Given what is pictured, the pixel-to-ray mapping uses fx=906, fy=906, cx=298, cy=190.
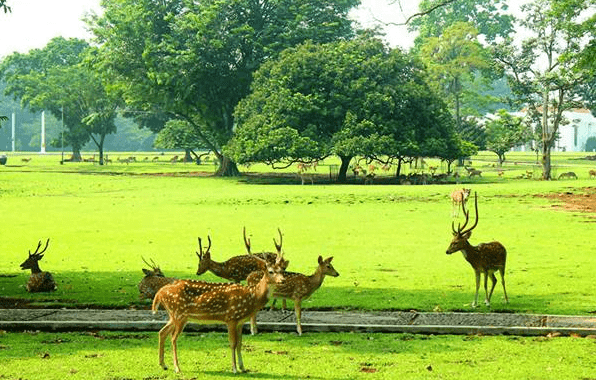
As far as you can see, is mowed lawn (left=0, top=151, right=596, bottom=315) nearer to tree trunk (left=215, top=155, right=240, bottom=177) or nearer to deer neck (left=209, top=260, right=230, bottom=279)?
deer neck (left=209, top=260, right=230, bottom=279)

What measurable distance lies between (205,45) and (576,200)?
3453 centimetres

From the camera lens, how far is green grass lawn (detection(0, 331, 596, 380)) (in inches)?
444

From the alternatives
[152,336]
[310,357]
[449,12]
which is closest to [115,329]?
[152,336]

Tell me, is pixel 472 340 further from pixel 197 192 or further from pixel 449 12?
pixel 449 12

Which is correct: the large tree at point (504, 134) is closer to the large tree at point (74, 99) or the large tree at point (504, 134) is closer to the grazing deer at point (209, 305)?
the large tree at point (74, 99)

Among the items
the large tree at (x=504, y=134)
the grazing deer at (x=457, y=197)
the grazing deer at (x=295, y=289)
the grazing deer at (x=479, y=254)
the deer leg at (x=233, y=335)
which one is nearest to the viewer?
the deer leg at (x=233, y=335)

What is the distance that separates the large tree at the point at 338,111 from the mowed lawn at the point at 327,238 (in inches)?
295

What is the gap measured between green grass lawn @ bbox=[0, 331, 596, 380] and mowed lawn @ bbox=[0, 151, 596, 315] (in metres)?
2.69

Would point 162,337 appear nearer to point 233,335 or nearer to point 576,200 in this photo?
point 233,335

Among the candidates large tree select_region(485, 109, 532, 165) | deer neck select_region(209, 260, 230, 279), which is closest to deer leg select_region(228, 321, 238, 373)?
deer neck select_region(209, 260, 230, 279)

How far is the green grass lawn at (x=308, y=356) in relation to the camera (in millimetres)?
11273

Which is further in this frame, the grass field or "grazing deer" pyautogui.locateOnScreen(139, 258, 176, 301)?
"grazing deer" pyautogui.locateOnScreen(139, 258, 176, 301)

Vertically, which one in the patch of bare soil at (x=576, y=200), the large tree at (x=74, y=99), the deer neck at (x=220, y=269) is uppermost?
the large tree at (x=74, y=99)

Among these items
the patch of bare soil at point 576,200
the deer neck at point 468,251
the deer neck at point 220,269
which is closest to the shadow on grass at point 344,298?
the deer neck at point 468,251
